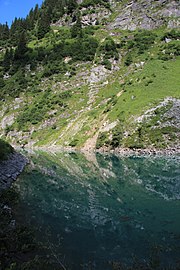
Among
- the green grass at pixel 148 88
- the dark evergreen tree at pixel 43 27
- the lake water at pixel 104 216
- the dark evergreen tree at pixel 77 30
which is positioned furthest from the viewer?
the dark evergreen tree at pixel 43 27

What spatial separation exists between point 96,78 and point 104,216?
336 feet

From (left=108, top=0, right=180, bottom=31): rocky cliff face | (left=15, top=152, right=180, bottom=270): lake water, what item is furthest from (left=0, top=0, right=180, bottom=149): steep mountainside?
(left=15, top=152, right=180, bottom=270): lake water

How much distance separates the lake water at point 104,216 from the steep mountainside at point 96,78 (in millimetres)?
38462

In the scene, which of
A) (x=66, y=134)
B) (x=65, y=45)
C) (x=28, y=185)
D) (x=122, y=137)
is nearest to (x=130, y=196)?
(x=28, y=185)

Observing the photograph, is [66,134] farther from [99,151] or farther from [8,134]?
[8,134]

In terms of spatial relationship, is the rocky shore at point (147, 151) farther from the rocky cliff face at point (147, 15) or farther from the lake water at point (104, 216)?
the rocky cliff face at point (147, 15)

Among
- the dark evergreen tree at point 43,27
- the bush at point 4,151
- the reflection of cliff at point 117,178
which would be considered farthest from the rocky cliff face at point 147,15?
the bush at point 4,151

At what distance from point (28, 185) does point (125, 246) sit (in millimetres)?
19298

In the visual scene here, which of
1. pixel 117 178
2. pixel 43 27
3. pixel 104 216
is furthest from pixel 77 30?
pixel 104 216

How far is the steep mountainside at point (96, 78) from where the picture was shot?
261 ft

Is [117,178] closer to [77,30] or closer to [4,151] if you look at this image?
[4,151]

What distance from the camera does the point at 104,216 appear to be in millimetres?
21000

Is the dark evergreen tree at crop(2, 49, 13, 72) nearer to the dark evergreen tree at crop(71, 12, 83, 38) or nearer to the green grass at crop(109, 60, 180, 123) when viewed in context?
the dark evergreen tree at crop(71, 12, 83, 38)

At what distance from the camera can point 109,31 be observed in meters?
154
